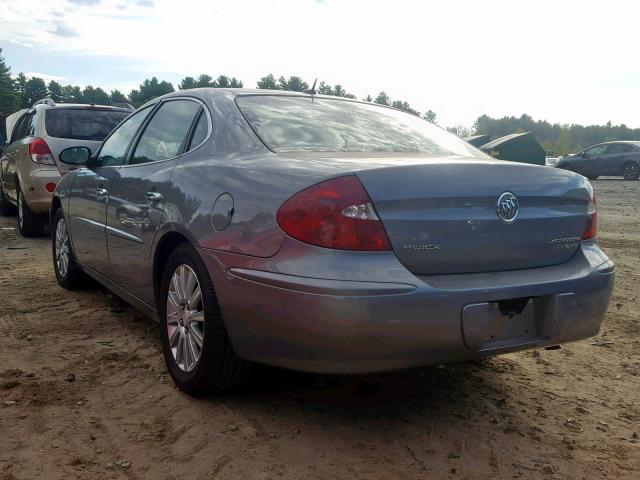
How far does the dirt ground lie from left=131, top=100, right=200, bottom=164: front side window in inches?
45.6

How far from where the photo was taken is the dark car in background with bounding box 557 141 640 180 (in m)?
24.3

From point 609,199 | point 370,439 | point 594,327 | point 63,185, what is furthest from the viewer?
point 609,199

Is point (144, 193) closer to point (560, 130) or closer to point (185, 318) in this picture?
point (185, 318)

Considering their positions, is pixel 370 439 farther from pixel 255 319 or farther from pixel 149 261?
pixel 149 261

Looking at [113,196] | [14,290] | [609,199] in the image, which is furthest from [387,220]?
[609,199]

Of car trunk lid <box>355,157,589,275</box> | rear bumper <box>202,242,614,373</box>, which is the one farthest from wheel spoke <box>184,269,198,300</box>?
car trunk lid <box>355,157,589,275</box>

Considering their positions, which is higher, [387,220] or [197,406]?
[387,220]

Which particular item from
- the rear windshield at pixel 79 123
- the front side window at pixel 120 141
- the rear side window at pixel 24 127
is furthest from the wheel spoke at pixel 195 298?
the rear side window at pixel 24 127

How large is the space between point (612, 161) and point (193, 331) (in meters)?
24.4

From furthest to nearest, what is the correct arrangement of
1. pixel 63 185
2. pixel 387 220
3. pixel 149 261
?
pixel 63 185 < pixel 149 261 < pixel 387 220

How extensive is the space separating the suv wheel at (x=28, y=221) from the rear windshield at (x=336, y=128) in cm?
571

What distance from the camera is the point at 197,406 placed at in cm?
322

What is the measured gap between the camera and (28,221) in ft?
28.3

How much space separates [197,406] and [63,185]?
301 cm
